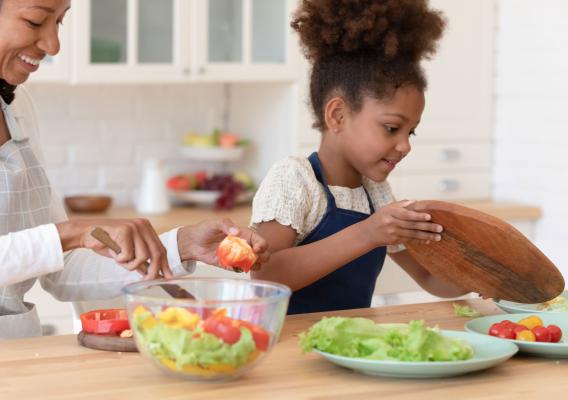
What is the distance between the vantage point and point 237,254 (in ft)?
5.82

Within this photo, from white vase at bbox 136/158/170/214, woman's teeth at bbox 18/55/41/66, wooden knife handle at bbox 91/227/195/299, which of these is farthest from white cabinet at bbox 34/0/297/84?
wooden knife handle at bbox 91/227/195/299

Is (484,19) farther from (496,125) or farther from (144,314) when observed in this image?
(144,314)

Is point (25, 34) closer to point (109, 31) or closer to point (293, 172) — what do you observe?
point (293, 172)

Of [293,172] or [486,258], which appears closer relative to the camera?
[486,258]

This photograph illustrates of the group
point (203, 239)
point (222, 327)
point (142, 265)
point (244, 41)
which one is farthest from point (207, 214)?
point (222, 327)

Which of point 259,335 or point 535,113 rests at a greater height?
point 535,113

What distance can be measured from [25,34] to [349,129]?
778mm

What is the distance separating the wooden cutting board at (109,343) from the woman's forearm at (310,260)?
511mm

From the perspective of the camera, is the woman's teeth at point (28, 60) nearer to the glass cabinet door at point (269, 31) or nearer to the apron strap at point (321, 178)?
the apron strap at point (321, 178)

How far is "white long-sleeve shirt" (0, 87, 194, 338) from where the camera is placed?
84.0 inches

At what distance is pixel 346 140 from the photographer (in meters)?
2.43

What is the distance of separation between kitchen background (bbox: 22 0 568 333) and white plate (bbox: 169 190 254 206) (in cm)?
19

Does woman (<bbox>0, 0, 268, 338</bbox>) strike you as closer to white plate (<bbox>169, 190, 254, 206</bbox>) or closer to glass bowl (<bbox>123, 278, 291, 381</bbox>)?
glass bowl (<bbox>123, 278, 291, 381</bbox>)

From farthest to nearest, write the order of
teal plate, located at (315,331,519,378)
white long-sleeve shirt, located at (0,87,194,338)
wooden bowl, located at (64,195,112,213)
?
wooden bowl, located at (64,195,112,213) → white long-sleeve shirt, located at (0,87,194,338) → teal plate, located at (315,331,519,378)
